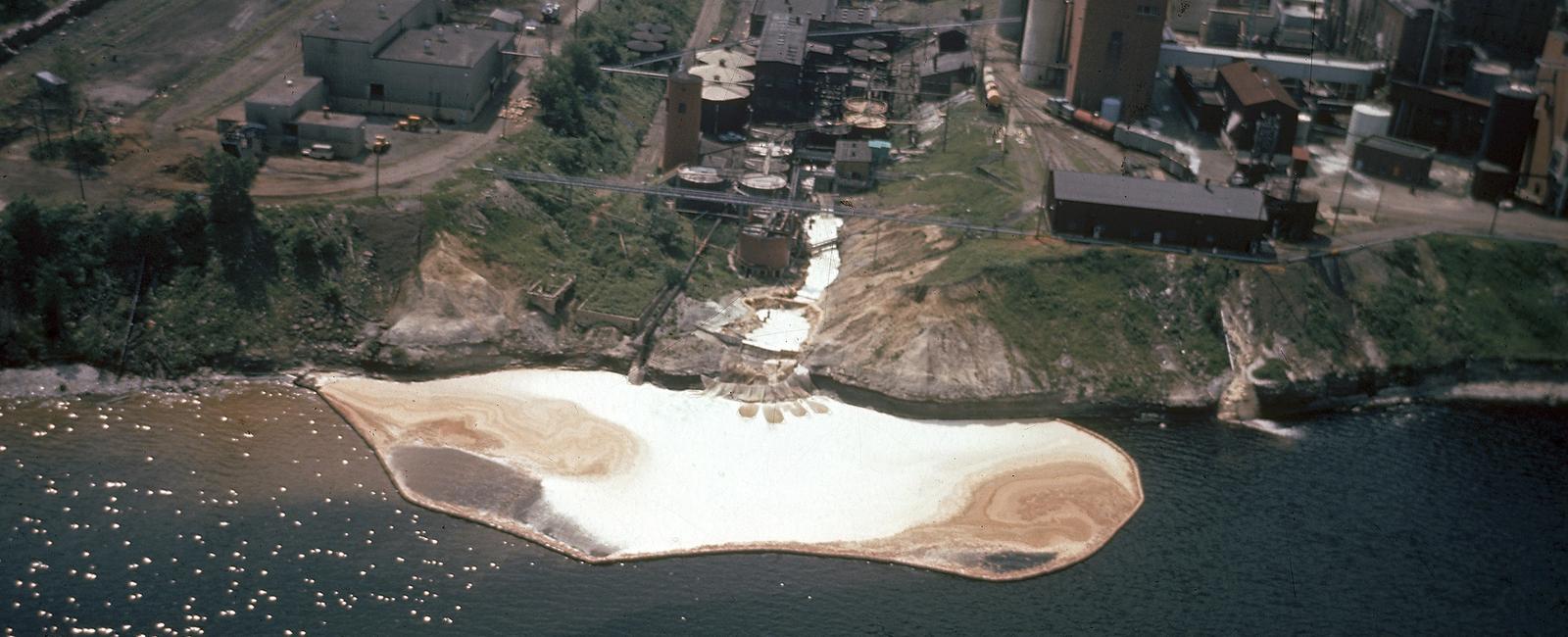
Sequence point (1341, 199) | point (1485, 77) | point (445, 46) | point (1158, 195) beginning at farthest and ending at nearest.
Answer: point (1485, 77) < point (445, 46) < point (1341, 199) < point (1158, 195)

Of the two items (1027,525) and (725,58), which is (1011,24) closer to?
(725,58)

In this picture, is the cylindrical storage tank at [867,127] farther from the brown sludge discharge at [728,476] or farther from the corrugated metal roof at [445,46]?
the brown sludge discharge at [728,476]

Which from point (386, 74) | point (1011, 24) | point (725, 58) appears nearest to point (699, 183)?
point (386, 74)

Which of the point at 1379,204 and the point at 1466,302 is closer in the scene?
the point at 1466,302

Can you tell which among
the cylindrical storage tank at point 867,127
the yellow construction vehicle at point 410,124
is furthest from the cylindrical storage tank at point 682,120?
the yellow construction vehicle at point 410,124

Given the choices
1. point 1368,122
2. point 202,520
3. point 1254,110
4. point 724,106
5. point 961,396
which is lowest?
point 202,520

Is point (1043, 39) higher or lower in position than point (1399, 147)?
higher

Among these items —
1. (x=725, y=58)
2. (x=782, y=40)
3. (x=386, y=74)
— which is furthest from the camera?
(x=725, y=58)
